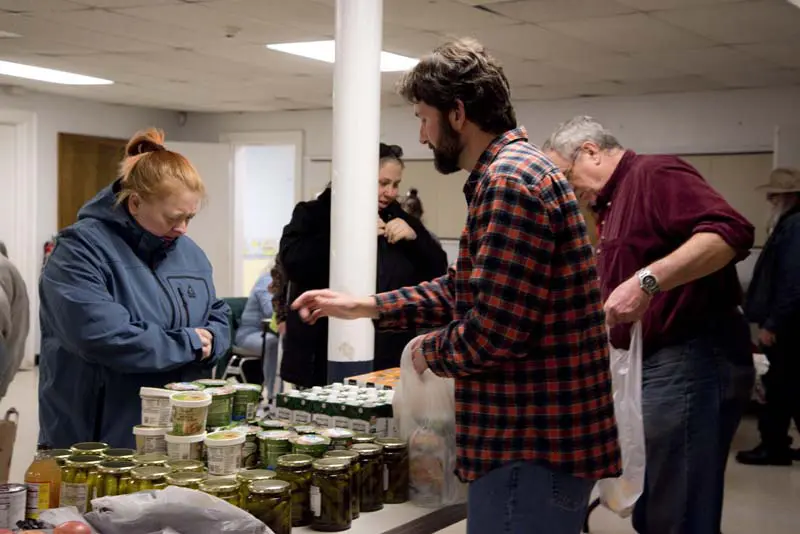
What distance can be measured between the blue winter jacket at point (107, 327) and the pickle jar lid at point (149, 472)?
0.56 m

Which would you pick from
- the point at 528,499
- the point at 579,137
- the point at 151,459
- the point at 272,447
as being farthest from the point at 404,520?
the point at 579,137

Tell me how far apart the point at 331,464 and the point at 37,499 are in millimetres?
586

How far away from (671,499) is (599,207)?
934 millimetres

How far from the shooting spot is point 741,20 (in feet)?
17.5

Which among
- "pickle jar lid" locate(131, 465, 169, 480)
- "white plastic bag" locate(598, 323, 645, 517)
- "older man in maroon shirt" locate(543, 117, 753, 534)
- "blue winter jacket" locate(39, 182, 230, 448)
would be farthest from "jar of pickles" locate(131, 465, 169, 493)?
"older man in maroon shirt" locate(543, 117, 753, 534)

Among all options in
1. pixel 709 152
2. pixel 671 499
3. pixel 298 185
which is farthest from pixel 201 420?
pixel 298 185

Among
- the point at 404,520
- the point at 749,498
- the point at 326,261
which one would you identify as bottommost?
the point at 749,498

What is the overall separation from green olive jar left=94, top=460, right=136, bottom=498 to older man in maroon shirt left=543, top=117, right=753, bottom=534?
1511 millimetres

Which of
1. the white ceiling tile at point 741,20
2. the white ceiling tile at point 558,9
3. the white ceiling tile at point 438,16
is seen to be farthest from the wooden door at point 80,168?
the white ceiling tile at point 741,20

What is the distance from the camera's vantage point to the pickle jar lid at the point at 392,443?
2.27 m

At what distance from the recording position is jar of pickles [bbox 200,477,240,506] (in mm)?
1894

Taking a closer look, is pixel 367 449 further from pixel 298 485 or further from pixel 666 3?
pixel 666 3

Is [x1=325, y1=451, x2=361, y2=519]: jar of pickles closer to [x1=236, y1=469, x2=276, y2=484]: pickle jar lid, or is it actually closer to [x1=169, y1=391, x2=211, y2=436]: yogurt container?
[x1=236, y1=469, x2=276, y2=484]: pickle jar lid

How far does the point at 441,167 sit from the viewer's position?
6.46 ft
